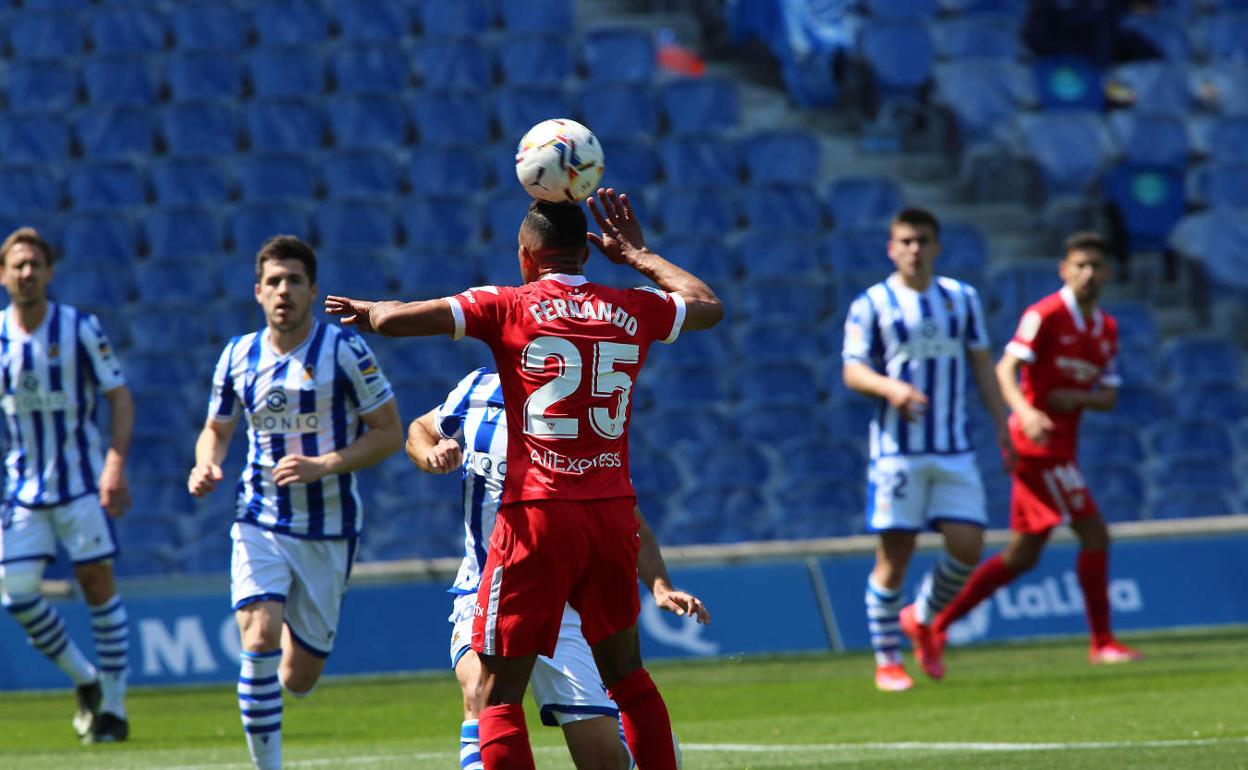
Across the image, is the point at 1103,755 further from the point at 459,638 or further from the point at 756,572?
the point at 756,572

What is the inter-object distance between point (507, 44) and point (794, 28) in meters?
2.84

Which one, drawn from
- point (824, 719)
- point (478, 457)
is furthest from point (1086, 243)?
point (478, 457)

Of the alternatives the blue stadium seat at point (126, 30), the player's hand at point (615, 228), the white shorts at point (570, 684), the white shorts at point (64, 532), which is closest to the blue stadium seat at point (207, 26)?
the blue stadium seat at point (126, 30)

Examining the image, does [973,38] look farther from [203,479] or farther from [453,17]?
[203,479]

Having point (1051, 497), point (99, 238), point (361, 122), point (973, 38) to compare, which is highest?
point (973, 38)

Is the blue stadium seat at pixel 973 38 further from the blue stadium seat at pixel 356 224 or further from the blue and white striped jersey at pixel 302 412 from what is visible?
the blue and white striped jersey at pixel 302 412

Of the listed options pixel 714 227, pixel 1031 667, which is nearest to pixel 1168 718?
pixel 1031 667

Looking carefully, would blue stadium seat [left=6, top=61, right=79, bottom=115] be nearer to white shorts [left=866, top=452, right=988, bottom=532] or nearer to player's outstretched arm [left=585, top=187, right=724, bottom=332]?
white shorts [left=866, top=452, right=988, bottom=532]

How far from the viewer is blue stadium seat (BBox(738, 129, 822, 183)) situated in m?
18.1

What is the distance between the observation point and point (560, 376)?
203 inches

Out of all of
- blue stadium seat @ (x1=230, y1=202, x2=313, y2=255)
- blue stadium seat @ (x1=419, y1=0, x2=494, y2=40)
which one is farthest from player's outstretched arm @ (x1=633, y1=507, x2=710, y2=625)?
blue stadium seat @ (x1=419, y1=0, x2=494, y2=40)

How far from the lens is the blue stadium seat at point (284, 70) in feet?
59.0

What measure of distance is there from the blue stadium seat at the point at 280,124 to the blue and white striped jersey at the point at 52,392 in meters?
8.00

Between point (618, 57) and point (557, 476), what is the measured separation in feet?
45.5
